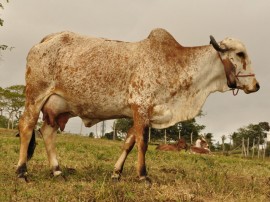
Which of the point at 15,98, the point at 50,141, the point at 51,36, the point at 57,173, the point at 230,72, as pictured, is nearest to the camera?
the point at 230,72

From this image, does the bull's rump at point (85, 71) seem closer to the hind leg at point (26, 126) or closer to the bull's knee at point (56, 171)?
the hind leg at point (26, 126)

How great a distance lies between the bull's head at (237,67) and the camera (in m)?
8.96

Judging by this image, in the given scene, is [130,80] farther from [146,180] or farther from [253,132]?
[253,132]

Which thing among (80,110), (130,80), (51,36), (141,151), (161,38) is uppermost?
(51,36)

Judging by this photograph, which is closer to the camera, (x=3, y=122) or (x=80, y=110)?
(x=80, y=110)

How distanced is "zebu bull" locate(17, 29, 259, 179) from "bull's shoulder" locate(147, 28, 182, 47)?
2cm

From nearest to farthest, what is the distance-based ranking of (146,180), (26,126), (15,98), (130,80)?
(146,180)
(130,80)
(26,126)
(15,98)

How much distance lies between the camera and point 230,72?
352 inches

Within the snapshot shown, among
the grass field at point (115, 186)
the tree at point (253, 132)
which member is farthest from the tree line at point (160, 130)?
the grass field at point (115, 186)

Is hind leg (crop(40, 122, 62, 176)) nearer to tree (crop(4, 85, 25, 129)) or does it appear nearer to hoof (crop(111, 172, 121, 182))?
hoof (crop(111, 172, 121, 182))

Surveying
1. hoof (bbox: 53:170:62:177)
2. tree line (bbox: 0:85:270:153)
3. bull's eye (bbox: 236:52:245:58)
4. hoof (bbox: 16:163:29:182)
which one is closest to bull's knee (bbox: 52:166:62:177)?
hoof (bbox: 53:170:62:177)

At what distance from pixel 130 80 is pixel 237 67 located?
215 centimetres

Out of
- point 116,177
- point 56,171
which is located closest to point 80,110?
point 56,171

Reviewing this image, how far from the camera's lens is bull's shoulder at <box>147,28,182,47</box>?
Result: 912 centimetres
